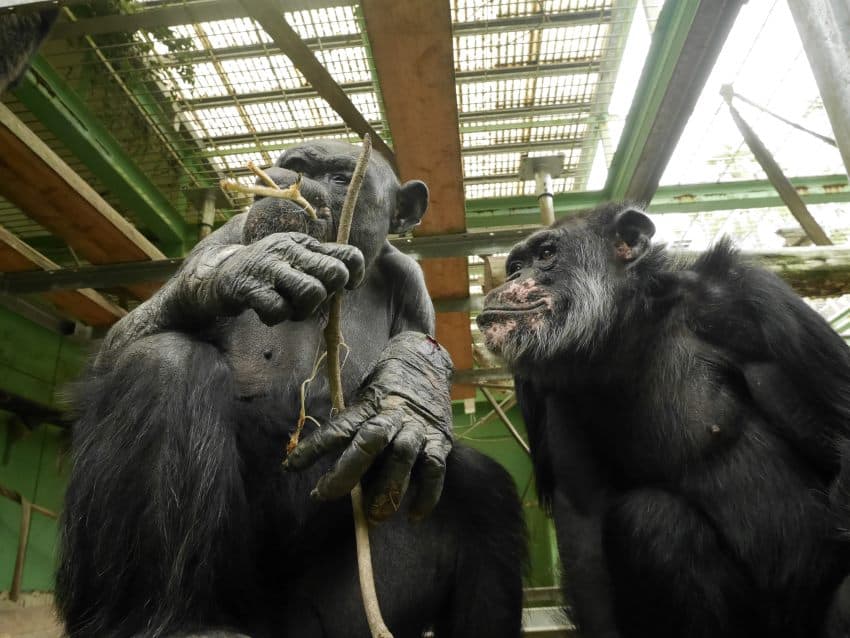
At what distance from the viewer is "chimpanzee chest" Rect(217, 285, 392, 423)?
7.91 ft

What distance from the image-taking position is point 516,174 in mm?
5570

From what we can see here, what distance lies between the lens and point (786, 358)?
2338 millimetres

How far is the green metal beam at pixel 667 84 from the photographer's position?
3175 mm

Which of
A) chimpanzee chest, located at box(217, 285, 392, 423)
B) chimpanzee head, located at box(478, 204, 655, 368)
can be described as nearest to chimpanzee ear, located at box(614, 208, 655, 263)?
chimpanzee head, located at box(478, 204, 655, 368)

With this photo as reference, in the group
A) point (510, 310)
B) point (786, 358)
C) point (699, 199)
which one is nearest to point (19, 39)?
point (510, 310)

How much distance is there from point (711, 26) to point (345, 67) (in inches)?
94.7

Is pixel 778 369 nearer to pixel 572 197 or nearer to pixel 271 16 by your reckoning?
pixel 271 16

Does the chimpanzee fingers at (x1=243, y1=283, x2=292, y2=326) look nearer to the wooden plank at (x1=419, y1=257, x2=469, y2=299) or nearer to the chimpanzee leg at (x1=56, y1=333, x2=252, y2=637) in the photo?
the chimpanzee leg at (x1=56, y1=333, x2=252, y2=637)

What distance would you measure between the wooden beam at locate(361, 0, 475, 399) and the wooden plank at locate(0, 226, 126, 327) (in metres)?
2.80

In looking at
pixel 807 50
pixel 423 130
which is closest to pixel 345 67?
pixel 423 130

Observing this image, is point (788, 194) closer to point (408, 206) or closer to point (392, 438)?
point (408, 206)

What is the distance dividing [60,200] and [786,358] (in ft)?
14.3

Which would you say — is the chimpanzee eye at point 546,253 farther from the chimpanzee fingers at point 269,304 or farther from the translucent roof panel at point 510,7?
the translucent roof panel at point 510,7

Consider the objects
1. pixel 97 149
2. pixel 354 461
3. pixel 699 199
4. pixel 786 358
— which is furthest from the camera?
pixel 699 199
